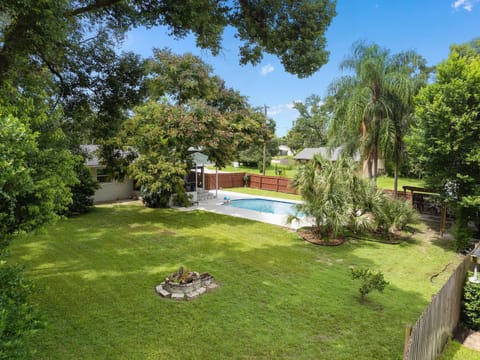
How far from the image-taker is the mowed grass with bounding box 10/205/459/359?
179 inches

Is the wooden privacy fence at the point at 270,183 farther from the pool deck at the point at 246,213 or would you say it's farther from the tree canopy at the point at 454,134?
the tree canopy at the point at 454,134

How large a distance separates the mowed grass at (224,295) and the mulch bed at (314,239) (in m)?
0.38

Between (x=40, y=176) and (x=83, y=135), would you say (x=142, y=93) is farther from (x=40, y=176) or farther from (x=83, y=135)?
(x=40, y=176)

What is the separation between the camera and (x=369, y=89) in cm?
1255

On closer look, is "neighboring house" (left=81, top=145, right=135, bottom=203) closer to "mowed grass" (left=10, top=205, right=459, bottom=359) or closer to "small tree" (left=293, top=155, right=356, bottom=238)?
"mowed grass" (left=10, top=205, right=459, bottom=359)

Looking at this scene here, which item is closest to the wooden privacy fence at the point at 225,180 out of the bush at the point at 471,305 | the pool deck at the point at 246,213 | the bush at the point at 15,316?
the pool deck at the point at 246,213

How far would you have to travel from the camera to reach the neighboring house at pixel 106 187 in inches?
643

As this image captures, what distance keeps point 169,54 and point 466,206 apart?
15353 mm

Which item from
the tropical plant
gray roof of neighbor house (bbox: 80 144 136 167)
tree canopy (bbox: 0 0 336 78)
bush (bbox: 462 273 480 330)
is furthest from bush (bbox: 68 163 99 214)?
bush (bbox: 462 273 480 330)

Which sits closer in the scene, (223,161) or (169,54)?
(223,161)

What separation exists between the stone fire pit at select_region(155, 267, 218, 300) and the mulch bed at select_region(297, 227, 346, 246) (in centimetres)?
492

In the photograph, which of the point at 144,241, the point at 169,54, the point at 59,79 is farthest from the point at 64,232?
the point at 169,54

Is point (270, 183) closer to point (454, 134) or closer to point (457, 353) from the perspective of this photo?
point (454, 134)

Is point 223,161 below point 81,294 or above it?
above
